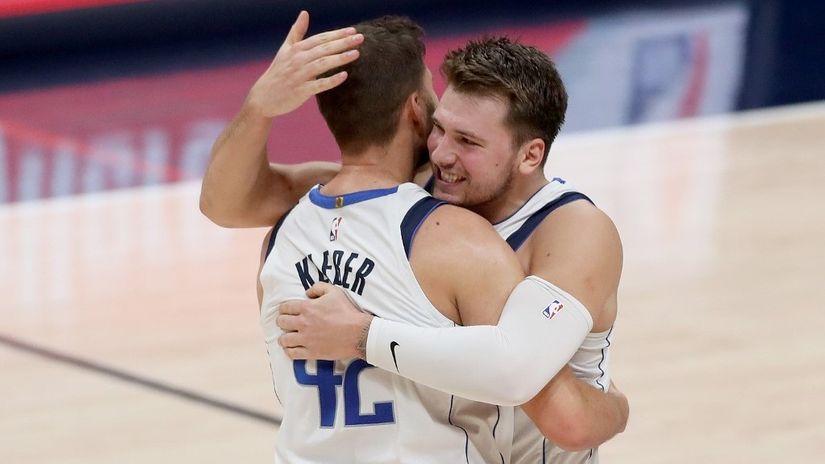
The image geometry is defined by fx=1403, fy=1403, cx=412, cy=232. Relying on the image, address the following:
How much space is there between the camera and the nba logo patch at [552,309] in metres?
2.47

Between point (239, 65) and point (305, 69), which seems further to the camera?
point (239, 65)

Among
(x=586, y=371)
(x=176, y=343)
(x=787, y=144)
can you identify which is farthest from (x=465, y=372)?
(x=787, y=144)

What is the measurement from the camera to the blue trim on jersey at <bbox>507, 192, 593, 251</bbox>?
2678 mm

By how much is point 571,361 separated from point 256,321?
3.07 meters

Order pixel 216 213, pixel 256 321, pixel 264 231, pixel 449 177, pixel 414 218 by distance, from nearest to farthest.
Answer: pixel 414 218 → pixel 449 177 → pixel 216 213 → pixel 256 321 → pixel 264 231

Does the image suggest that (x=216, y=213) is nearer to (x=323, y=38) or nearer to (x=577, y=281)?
(x=323, y=38)

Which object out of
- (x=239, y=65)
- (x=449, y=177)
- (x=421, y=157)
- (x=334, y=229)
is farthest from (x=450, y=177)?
(x=239, y=65)

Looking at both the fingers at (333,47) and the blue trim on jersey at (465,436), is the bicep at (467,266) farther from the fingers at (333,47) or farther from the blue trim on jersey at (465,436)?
the fingers at (333,47)

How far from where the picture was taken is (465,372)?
2.43 m

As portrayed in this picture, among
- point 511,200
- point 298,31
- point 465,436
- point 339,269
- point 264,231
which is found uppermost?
point 298,31

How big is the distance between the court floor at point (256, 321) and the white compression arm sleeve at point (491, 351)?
2.12m

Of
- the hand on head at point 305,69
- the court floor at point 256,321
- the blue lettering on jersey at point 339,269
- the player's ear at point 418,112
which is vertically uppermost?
the hand on head at point 305,69

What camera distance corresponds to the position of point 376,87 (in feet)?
8.55

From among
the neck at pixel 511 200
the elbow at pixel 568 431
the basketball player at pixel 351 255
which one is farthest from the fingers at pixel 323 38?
the elbow at pixel 568 431
